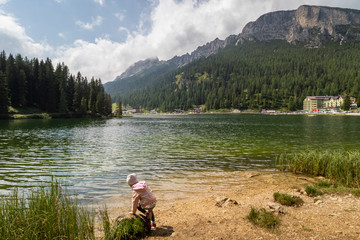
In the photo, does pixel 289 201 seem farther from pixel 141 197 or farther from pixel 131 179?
pixel 131 179

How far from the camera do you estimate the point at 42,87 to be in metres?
130

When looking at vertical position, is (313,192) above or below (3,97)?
below

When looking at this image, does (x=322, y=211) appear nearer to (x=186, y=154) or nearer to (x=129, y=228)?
(x=129, y=228)

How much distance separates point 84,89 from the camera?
6654 inches

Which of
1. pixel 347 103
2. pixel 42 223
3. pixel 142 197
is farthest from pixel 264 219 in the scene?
pixel 347 103

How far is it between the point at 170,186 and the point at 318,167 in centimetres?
1296

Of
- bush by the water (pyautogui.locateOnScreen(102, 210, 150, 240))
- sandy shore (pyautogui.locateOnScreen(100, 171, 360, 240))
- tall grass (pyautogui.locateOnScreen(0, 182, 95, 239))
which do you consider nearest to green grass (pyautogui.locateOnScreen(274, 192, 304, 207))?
sandy shore (pyautogui.locateOnScreen(100, 171, 360, 240))

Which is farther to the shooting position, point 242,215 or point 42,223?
point 242,215

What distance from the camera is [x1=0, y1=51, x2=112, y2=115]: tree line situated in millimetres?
119250

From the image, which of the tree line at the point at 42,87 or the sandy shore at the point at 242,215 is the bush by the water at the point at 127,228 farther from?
the tree line at the point at 42,87

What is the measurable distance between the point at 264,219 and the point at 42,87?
150568 millimetres

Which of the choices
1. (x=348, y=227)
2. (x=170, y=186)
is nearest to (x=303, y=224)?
(x=348, y=227)

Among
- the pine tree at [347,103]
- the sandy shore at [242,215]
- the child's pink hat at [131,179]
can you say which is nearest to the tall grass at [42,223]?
the child's pink hat at [131,179]

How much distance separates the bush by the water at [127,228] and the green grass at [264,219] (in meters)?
4.37
